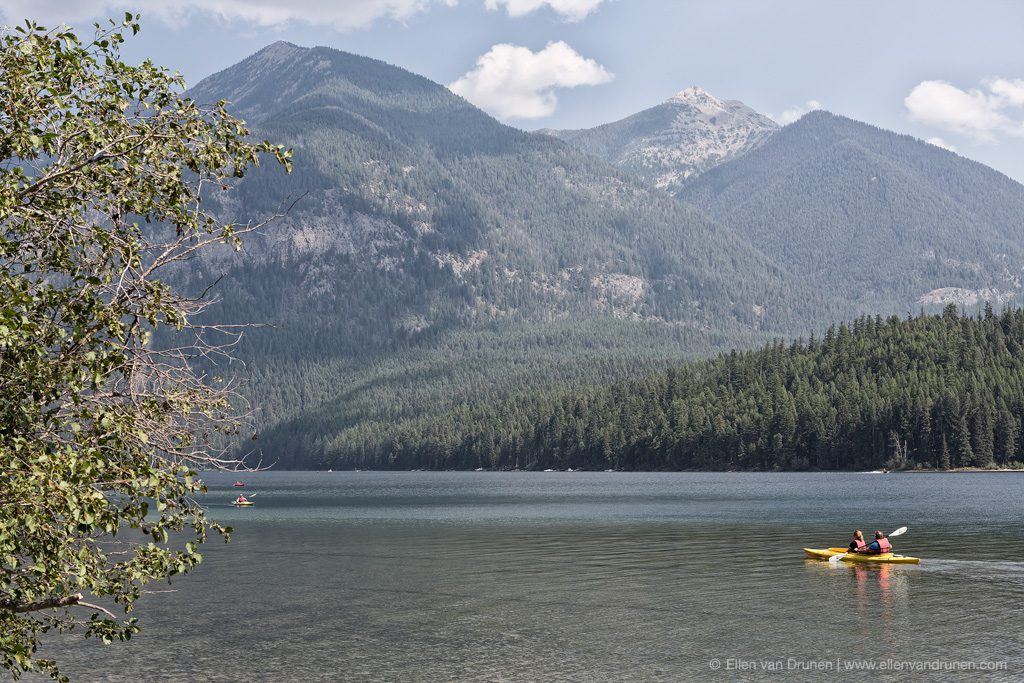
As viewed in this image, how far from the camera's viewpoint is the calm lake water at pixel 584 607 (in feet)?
143

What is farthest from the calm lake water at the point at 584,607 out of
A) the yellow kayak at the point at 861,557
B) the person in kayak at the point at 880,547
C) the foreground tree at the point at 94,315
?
the foreground tree at the point at 94,315

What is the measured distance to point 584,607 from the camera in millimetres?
57469

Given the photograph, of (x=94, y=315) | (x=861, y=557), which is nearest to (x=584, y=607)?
(x=861, y=557)

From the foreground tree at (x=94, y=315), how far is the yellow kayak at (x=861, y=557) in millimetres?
62010

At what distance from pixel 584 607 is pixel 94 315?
140 ft

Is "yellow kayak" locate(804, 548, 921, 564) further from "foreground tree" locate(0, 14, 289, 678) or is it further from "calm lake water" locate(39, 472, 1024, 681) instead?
"foreground tree" locate(0, 14, 289, 678)

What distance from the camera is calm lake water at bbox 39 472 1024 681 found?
43531 millimetres

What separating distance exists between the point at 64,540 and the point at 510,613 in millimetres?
39751

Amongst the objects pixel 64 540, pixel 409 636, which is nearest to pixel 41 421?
pixel 64 540

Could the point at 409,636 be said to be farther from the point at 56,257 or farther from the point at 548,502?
the point at 548,502

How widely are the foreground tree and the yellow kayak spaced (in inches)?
2441

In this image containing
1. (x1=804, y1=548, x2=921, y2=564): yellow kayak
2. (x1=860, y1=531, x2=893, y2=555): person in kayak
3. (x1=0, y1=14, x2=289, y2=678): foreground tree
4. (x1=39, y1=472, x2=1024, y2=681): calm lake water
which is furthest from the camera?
(x1=860, y1=531, x2=893, y2=555): person in kayak

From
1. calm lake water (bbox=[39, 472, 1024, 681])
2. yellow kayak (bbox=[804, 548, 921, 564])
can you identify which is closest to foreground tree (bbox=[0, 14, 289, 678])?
calm lake water (bbox=[39, 472, 1024, 681])

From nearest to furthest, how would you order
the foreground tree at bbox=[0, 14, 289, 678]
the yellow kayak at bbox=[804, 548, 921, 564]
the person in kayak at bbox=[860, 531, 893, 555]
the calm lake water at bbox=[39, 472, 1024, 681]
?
the foreground tree at bbox=[0, 14, 289, 678] → the calm lake water at bbox=[39, 472, 1024, 681] → the yellow kayak at bbox=[804, 548, 921, 564] → the person in kayak at bbox=[860, 531, 893, 555]
